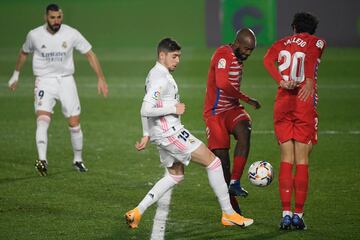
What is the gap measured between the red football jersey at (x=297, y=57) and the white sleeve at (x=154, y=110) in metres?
1.09

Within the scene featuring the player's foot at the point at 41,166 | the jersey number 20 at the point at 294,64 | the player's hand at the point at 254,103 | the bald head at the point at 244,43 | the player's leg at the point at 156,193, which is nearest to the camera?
the player's leg at the point at 156,193

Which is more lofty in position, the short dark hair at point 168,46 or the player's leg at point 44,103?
the short dark hair at point 168,46

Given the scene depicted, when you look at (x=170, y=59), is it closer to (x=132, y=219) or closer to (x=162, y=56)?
(x=162, y=56)

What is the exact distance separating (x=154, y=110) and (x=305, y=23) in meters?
1.81

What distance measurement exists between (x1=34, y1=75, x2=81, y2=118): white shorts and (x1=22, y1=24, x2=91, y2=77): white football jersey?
0.33 feet

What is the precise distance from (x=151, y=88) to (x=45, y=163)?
12.8 ft

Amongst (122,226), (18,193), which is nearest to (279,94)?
(122,226)

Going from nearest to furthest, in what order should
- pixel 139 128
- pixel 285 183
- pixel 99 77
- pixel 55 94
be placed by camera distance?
pixel 285 183
pixel 99 77
pixel 55 94
pixel 139 128

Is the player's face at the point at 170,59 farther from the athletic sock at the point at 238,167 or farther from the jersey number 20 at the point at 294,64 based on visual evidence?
the athletic sock at the point at 238,167

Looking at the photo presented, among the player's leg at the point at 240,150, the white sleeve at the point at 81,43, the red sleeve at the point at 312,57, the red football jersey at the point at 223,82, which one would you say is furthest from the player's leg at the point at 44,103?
the red sleeve at the point at 312,57

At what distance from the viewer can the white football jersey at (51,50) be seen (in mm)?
12438

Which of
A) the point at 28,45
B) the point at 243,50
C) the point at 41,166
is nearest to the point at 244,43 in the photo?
the point at 243,50

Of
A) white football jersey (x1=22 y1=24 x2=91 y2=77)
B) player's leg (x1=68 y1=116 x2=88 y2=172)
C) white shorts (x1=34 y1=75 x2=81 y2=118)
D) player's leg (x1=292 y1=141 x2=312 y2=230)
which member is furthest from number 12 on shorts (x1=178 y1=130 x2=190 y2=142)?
white football jersey (x1=22 y1=24 x2=91 y2=77)

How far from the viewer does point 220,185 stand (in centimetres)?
872
